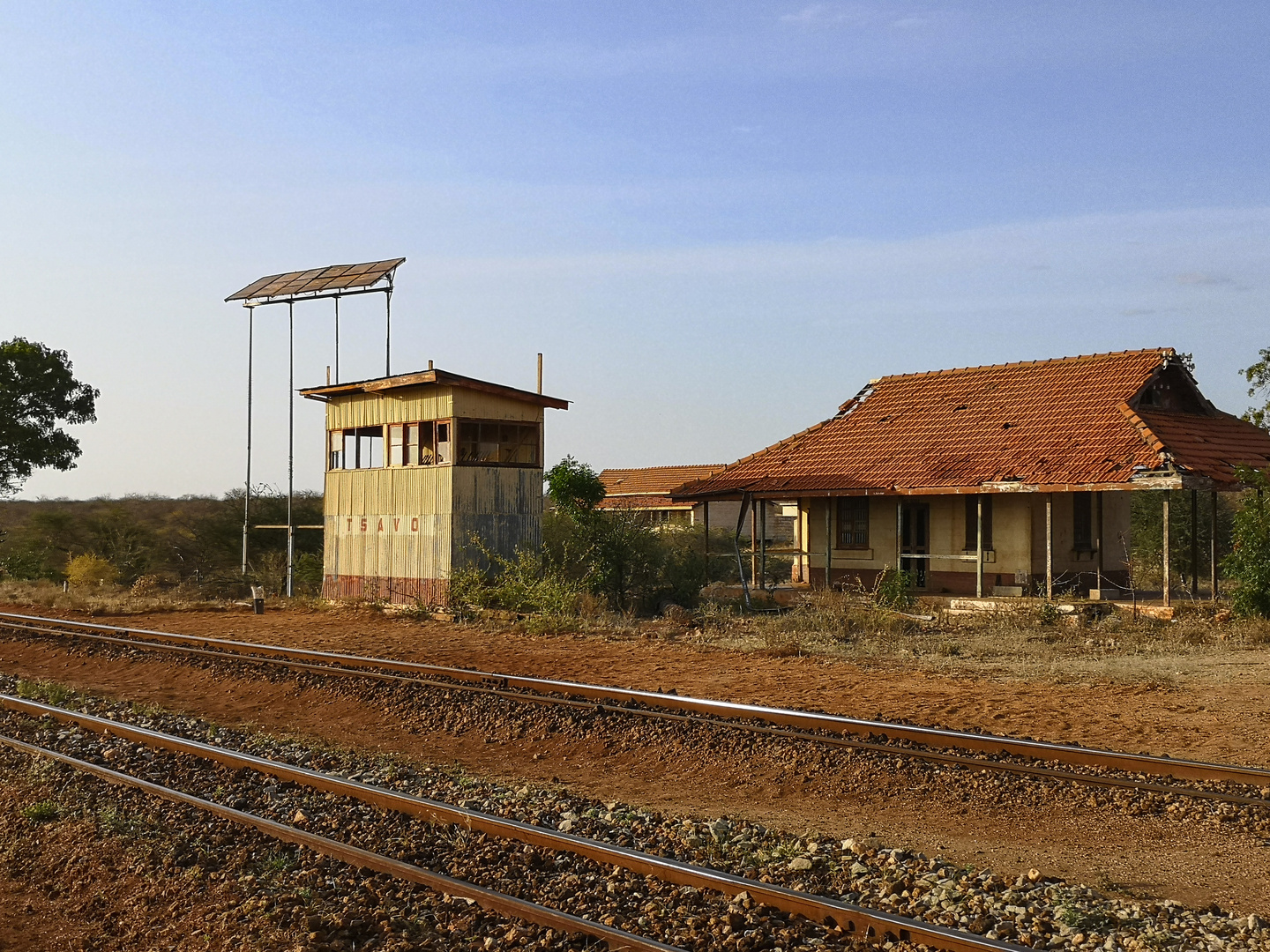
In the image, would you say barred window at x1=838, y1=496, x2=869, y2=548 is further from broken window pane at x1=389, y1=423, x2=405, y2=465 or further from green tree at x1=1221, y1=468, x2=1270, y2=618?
broken window pane at x1=389, y1=423, x2=405, y2=465

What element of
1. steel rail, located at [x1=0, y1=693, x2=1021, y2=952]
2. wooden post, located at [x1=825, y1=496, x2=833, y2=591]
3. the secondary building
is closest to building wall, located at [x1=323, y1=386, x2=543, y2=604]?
the secondary building

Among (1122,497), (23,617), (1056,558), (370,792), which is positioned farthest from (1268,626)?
(23,617)

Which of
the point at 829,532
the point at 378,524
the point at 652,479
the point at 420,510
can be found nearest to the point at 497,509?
the point at 420,510

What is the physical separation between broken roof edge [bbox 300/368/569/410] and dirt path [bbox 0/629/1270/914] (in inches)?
259

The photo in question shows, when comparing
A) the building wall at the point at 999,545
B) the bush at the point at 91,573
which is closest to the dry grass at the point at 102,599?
the bush at the point at 91,573

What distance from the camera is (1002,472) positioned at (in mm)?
21234

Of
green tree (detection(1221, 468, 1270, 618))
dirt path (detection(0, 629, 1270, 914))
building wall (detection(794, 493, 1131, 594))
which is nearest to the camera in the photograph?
dirt path (detection(0, 629, 1270, 914))

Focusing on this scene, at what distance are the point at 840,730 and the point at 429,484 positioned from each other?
→ 542 inches

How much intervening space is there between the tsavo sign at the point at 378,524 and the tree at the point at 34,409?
22205 mm

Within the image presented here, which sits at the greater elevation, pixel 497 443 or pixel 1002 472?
pixel 497 443

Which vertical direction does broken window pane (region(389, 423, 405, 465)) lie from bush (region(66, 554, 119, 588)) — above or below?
above

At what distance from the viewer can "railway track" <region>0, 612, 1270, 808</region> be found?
8203 millimetres

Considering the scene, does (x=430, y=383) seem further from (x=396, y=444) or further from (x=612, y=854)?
(x=612, y=854)

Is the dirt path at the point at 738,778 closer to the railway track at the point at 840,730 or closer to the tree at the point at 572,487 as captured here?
the railway track at the point at 840,730
